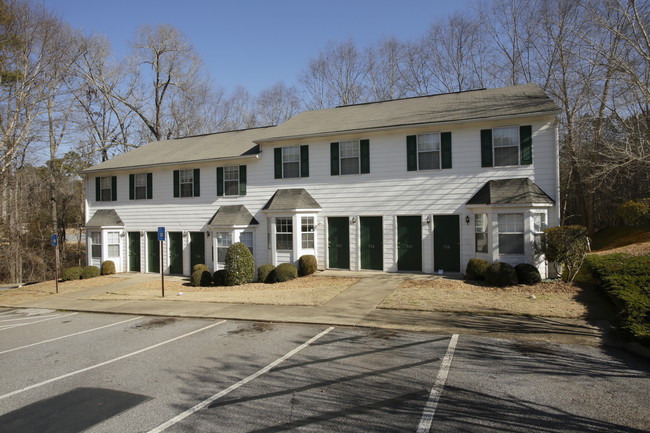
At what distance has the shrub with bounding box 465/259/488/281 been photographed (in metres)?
13.8

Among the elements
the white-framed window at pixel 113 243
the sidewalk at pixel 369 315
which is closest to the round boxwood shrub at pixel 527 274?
the sidewalk at pixel 369 315

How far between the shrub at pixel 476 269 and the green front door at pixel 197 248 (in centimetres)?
1256

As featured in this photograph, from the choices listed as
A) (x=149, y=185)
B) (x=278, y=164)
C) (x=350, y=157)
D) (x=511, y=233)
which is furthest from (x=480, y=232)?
(x=149, y=185)

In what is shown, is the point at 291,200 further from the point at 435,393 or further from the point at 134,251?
the point at 435,393

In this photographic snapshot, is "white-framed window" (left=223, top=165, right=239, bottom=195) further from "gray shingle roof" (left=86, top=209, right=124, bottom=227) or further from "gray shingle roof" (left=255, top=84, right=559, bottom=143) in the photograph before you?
"gray shingle roof" (left=86, top=209, right=124, bottom=227)

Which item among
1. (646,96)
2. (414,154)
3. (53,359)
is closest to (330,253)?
(414,154)

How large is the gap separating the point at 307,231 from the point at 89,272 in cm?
1226

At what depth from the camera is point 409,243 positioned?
1619cm

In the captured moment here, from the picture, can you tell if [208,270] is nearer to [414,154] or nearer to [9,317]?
[9,317]

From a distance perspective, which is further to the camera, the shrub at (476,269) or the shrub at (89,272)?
the shrub at (89,272)

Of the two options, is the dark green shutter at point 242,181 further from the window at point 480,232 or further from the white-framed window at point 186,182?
the window at point 480,232

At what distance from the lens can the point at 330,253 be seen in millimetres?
17438

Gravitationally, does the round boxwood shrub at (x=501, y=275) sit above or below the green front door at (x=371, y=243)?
below

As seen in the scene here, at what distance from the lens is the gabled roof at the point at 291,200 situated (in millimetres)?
17078
